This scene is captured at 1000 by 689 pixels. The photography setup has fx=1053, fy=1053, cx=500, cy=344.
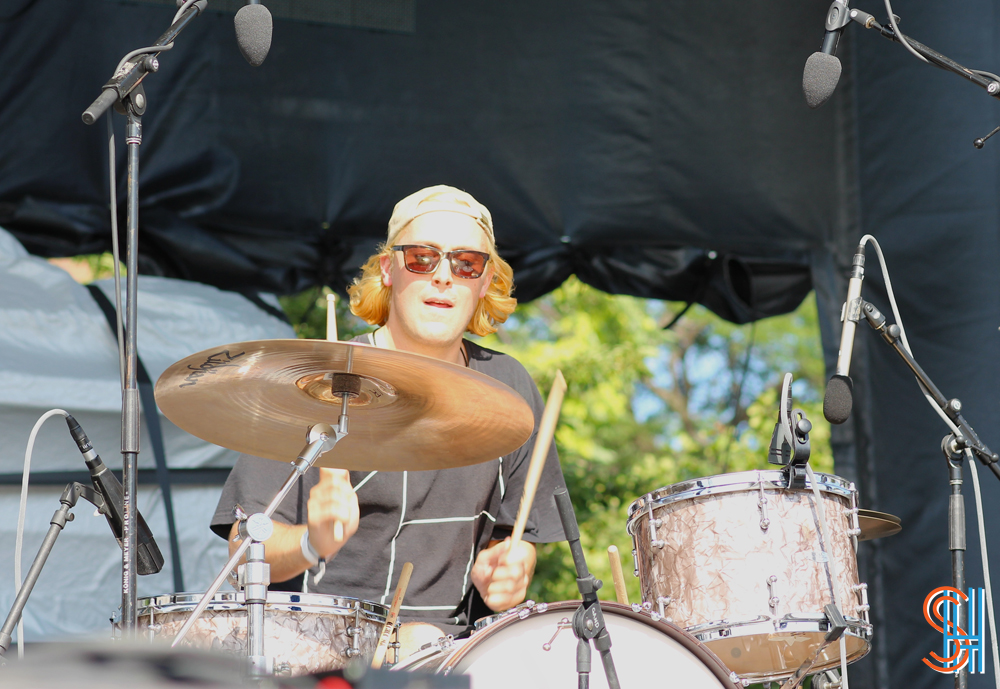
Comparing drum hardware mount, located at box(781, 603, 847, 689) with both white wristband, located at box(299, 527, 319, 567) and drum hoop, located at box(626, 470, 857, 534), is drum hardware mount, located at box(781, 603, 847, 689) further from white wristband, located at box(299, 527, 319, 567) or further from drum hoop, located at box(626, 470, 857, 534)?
white wristband, located at box(299, 527, 319, 567)

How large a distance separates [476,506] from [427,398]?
30.1 inches

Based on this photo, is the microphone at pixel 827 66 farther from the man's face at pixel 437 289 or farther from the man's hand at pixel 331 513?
the man's hand at pixel 331 513

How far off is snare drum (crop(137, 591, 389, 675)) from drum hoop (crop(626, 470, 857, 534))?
2.33 feet

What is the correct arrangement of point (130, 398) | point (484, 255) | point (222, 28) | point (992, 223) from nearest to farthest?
1. point (130, 398)
2. point (484, 255)
3. point (992, 223)
4. point (222, 28)

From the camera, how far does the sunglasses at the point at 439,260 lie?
2508mm

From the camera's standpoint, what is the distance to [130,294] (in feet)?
5.87

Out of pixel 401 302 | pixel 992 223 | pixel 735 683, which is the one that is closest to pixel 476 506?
pixel 401 302

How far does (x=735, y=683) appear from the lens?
66.6 inches

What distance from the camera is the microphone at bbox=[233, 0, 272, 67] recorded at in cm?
201

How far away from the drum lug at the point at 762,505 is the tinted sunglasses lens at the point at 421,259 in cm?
90

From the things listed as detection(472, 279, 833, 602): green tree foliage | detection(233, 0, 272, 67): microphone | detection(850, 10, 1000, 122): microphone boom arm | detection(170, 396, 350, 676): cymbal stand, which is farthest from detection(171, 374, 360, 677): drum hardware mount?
detection(472, 279, 833, 602): green tree foliage

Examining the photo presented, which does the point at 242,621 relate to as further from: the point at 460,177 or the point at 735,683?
the point at 460,177

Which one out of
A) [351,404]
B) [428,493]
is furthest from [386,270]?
[351,404]

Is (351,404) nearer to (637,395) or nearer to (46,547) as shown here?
(46,547)
